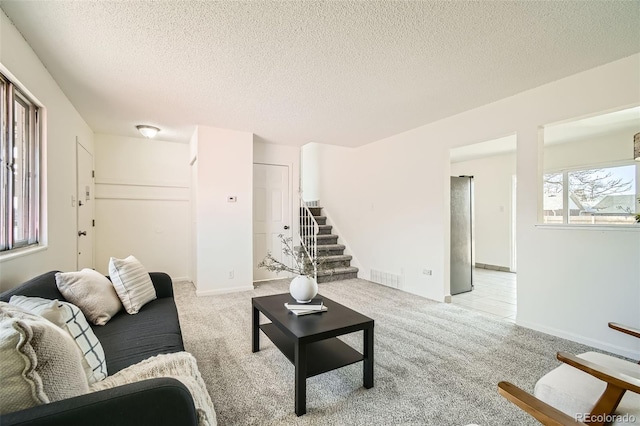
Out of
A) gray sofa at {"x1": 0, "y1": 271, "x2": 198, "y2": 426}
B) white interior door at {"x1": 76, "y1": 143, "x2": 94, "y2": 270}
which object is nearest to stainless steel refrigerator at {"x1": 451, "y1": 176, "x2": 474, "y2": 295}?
gray sofa at {"x1": 0, "y1": 271, "x2": 198, "y2": 426}

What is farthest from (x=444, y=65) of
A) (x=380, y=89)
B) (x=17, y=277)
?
(x=17, y=277)

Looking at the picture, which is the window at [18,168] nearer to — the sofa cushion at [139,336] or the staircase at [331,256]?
the sofa cushion at [139,336]

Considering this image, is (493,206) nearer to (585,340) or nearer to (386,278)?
(386,278)

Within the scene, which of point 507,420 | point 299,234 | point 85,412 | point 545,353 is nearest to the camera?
point 85,412

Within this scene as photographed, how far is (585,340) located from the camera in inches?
100

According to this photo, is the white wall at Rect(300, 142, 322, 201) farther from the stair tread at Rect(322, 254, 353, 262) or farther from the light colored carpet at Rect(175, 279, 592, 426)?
the light colored carpet at Rect(175, 279, 592, 426)

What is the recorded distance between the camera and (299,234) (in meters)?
5.48

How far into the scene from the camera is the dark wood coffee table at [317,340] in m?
1.66

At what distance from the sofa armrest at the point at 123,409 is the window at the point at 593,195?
5.20m

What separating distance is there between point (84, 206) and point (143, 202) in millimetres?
990

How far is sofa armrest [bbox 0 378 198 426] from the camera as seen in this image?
74 cm

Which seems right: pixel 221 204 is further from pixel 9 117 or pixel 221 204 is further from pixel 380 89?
pixel 380 89

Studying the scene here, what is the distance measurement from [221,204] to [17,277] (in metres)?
2.46

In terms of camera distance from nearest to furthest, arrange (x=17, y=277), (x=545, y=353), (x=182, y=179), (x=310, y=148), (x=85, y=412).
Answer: (x=85, y=412)
(x=17, y=277)
(x=545, y=353)
(x=182, y=179)
(x=310, y=148)
